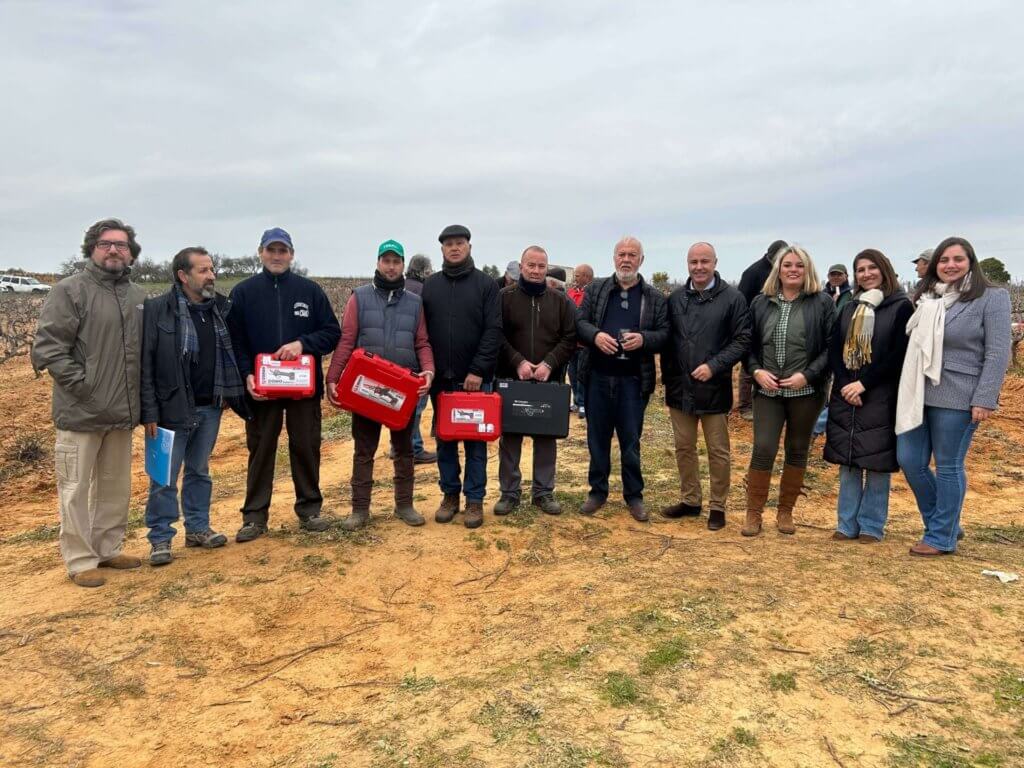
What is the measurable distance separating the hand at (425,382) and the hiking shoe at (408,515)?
100cm

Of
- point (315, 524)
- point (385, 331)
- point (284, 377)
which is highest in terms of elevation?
point (385, 331)

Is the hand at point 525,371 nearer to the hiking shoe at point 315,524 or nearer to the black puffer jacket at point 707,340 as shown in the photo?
the black puffer jacket at point 707,340

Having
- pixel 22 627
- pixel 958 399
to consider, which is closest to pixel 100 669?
pixel 22 627

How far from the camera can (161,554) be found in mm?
4645

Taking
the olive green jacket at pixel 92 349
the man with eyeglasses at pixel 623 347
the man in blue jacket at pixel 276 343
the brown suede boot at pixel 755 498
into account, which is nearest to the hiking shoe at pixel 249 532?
the man in blue jacket at pixel 276 343

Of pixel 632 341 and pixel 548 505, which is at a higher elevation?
pixel 632 341

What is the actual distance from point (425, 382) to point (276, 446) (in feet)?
4.06

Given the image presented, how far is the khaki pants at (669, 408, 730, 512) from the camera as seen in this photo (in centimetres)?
518

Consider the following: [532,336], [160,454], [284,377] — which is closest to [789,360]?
[532,336]

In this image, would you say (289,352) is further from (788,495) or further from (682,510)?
(788,495)

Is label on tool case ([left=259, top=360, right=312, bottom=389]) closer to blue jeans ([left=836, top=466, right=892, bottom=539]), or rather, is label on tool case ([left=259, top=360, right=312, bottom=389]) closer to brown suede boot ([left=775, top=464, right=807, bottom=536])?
brown suede boot ([left=775, top=464, right=807, bottom=536])

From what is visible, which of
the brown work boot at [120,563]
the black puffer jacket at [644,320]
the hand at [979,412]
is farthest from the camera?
the black puffer jacket at [644,320]

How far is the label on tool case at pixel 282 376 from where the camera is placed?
4691mm

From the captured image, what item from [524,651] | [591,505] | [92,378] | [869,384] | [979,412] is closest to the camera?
[524,651]
